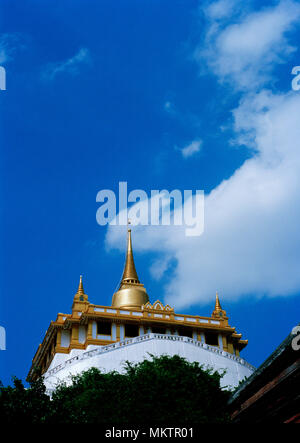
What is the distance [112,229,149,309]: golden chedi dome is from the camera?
196ft

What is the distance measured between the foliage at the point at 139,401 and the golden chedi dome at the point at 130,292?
104 feet

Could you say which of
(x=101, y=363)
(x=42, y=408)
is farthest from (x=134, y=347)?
(x=42, y=408)

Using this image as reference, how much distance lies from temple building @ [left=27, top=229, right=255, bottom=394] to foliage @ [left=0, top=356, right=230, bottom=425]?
12728 mm

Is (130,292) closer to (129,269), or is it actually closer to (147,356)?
(129,269)

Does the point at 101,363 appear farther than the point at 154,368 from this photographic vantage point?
Yes

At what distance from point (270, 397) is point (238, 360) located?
1263 inches

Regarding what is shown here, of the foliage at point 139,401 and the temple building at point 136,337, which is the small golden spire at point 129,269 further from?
the foliage at point 139,401

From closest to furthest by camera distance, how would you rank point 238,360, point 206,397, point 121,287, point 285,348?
1. point 285,348
2. point 206,397
3. point 238,360
4. point 121,287

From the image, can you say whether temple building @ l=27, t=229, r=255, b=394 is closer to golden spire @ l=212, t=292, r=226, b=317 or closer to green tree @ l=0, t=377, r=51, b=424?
golden spire @ l=212, t=292, r=226, b=317

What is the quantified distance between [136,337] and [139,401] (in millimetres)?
18781

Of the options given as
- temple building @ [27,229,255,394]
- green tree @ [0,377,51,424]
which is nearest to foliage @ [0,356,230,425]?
green tree @ [0,377,51,424]
